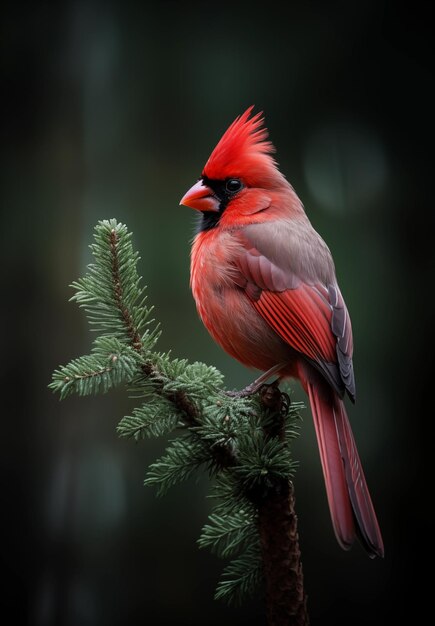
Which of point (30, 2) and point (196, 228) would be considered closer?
point (196, 228)

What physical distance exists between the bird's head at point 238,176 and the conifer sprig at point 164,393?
555 mm

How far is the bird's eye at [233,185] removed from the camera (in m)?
1.87

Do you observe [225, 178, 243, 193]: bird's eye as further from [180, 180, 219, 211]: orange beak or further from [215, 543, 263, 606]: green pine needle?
[215, 543, 263, 606]: green pine needle

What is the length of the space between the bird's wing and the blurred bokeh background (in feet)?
2.40

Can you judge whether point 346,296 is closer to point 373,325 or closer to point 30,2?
point 373,325

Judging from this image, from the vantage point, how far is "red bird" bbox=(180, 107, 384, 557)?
60.1 inches

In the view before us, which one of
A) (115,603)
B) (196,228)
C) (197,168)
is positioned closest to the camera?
(196,228)

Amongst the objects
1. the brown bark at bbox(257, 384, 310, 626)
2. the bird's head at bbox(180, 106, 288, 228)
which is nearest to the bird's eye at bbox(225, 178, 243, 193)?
the bird's head at bbox(180, 106, 288, 228)

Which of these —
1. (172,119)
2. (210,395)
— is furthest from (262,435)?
(172,119)

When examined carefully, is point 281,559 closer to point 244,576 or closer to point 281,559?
point 281,559

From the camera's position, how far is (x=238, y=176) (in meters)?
1.87

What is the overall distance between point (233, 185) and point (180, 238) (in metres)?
0.65

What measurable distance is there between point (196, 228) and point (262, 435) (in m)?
0.75

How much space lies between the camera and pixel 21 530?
7.52 ft
